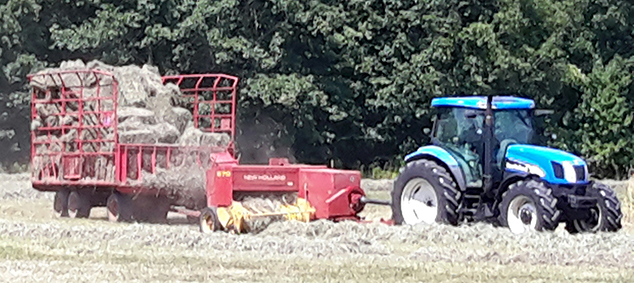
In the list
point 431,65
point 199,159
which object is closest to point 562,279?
point 199,159

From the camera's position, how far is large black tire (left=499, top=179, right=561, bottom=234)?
18203 millimetres

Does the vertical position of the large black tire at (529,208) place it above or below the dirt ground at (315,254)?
above

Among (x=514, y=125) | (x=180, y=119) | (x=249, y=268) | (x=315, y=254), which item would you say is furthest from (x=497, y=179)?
(x=180, y=119)

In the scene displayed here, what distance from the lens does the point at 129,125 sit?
74.4ft

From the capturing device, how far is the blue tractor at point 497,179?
18719 millimetres

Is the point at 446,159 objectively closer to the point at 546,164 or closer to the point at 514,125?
the point at 514,125

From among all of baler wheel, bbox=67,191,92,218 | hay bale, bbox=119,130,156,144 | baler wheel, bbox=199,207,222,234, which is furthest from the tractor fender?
baler wheel, bbox=67,191,92,218

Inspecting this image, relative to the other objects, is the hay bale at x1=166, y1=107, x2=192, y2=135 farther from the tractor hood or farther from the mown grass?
the mown grass

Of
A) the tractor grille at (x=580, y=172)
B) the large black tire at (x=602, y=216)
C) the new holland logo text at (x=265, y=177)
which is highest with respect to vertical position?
the tractor grille at (x=580, y=172)

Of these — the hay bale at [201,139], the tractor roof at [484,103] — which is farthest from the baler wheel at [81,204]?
the tractor roof at [484,103]

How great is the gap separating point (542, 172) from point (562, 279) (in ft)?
17.3

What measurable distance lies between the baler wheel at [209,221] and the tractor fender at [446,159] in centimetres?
327

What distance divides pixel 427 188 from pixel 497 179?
1161 mm

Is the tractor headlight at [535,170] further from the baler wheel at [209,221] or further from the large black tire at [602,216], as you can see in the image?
the baler wheel at [209,221]
